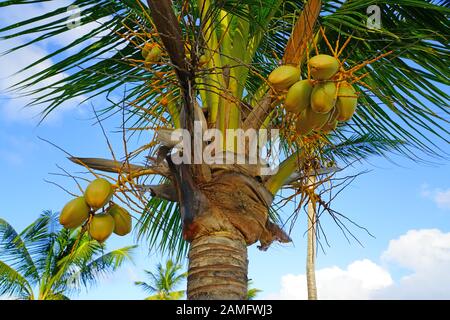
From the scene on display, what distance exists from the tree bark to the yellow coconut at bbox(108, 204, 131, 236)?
315 mm

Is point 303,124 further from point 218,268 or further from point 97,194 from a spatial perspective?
point 97,194

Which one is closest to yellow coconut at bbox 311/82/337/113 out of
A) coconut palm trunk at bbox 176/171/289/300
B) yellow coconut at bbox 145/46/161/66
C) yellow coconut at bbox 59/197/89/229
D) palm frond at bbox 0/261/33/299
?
coconut palm trunk at bbox 176/171/289/300

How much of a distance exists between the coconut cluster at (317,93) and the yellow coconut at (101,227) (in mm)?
878

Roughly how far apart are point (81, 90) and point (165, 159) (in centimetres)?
115

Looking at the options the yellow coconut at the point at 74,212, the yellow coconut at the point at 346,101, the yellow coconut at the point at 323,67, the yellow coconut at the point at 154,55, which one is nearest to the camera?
the yellow coconut at the point at 323,67

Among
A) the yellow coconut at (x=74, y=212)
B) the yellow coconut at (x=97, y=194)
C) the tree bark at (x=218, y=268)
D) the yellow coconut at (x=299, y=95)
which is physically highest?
the yellow coconut at (x=299, y=95)

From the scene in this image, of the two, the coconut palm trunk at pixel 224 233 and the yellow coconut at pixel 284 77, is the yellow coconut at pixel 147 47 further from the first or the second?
the yellow coconut at pixel 284 77

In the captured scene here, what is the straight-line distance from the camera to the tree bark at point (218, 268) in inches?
76.9

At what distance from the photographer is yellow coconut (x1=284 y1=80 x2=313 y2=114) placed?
1719 mm

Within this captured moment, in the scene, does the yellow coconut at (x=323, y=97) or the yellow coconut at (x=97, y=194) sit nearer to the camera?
the yellow coconut at (x=323, y=97)

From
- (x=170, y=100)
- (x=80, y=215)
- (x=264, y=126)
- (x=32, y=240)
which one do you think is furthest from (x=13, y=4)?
(x=32, y=240)

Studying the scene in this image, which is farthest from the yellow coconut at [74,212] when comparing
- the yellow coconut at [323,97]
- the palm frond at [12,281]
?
the palm frond at [12,281]

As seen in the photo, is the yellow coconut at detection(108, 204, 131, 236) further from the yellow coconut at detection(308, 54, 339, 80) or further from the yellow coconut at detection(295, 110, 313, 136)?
the yellow coconut at detection(308, 54, 339, 80)

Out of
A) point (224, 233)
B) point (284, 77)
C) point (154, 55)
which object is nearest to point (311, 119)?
point (284, 77)
